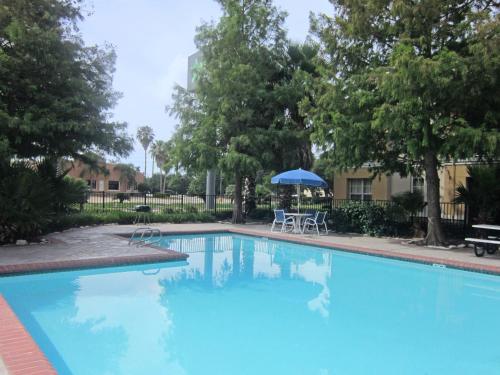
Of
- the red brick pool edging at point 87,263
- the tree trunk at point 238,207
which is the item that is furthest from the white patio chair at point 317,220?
the red brick pool edging at point 87,263

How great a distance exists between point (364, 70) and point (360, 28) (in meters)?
1.27

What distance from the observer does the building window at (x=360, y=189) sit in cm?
2439

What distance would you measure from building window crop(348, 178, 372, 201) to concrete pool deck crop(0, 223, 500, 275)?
9049mm

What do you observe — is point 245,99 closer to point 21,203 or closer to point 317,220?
point 317,220

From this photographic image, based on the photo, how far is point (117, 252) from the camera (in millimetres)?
10805

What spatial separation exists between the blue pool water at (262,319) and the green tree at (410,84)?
372 cm

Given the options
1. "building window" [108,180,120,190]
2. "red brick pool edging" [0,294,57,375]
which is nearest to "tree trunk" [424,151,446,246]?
"red brick pool edging" [0,294,57,375]

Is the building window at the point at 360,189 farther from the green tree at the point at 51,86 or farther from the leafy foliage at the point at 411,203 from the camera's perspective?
the green tree at the point at 51,86

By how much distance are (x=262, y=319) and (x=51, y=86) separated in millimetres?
9106

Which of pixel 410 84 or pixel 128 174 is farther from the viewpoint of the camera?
pixel 128 174

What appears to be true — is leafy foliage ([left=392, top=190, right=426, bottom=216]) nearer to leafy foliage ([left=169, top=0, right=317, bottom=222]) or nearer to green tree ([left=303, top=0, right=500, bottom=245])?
green tree ([left=303, top=0, right=500, bottom=245])

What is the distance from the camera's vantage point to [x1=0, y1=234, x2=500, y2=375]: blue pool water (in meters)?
5.19

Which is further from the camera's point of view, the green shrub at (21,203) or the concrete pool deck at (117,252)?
the green shrub at (21,203)

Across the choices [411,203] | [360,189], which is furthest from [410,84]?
[360,189]
